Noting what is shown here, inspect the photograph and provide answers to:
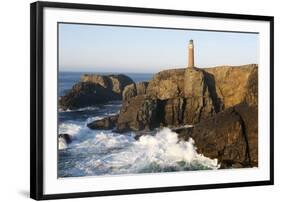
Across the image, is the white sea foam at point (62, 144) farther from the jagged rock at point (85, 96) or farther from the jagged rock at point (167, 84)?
the jagged rock at point (167, 84)

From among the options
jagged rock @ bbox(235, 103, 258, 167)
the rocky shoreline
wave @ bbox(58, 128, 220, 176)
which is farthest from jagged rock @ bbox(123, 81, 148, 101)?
jagged rock @ bbox(235, 103, 258, 167)

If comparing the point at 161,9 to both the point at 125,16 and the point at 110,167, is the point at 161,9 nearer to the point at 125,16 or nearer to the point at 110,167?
the point at 125,16

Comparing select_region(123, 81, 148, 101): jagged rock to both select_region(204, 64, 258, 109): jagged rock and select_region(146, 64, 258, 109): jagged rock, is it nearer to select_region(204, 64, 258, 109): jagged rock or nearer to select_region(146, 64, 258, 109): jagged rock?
select_region(146, 64, 258, 109): jagged rock

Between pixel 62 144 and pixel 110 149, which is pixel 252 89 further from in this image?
pixel 62 144

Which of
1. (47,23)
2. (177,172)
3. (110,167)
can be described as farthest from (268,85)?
(47,23)

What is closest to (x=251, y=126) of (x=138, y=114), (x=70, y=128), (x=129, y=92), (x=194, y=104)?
(x=194, y=104)

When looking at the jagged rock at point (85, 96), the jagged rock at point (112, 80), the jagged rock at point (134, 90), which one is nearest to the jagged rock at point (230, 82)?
the jagged rock at point (134, 90)
